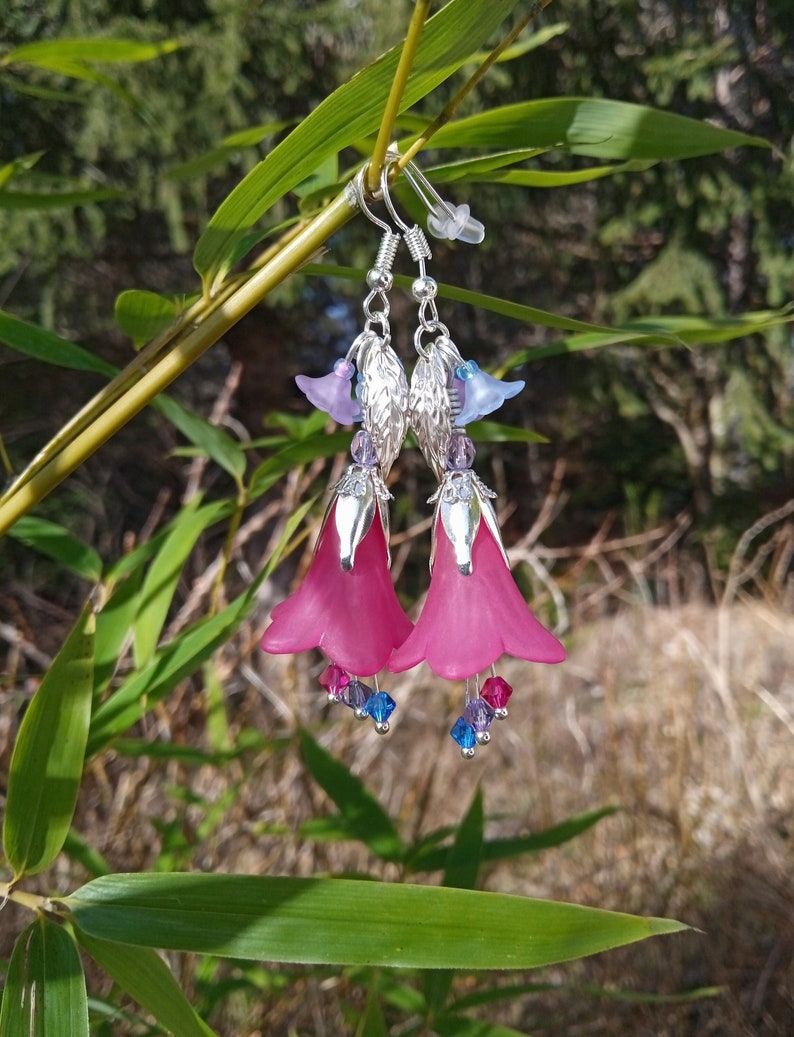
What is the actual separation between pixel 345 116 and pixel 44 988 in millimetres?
413

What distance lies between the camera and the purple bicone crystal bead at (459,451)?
381mm

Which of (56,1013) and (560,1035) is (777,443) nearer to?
(560,1035)

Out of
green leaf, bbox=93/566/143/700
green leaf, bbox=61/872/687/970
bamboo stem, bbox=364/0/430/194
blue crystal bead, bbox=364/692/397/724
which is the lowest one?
green leaf, bbox=61/872/687/970

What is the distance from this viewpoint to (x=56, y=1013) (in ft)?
1.17

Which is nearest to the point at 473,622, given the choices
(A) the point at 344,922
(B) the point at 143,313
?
(A) the point at 344,922

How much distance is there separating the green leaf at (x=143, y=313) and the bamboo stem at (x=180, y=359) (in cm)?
6

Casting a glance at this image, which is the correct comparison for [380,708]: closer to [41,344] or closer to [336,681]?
[336,681]

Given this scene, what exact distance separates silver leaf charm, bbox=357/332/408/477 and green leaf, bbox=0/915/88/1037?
0.88 ft

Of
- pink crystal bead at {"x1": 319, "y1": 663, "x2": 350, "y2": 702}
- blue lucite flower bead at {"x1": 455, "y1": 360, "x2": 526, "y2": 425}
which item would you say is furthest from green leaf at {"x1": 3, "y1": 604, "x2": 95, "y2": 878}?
blue lucite flower bead at {"x1": 455, "y1": 360, "x2": 526, "y2": 425}

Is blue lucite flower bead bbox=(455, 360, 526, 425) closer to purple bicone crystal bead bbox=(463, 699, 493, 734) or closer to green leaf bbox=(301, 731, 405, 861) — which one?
purple bicone crystal bead bbox=(463, 699, 493, 734)

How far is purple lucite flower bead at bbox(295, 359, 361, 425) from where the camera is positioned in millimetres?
375

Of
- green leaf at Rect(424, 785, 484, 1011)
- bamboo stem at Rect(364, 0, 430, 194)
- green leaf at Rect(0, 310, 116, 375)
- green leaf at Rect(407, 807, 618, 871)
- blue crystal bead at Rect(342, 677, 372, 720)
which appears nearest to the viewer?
bamboo stem at Rect(364, 0, 430, 194)

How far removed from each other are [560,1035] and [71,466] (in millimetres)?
1201

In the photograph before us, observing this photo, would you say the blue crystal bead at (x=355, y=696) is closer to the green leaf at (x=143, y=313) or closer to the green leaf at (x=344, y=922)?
the green leaf at (x=344, y=922)
